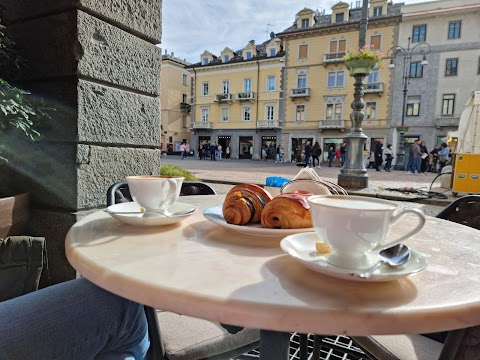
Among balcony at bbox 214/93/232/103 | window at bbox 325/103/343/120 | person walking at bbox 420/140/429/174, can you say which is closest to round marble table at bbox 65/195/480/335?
person walking at bbox 420/140/429/174

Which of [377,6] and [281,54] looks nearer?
[377,6]

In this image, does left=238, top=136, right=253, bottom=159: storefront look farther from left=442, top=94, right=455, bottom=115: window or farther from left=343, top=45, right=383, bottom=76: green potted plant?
left=343, top=45, right=383, bottom=76: green potted plant

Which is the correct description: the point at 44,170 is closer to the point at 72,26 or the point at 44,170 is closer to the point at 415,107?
the point at 72,26

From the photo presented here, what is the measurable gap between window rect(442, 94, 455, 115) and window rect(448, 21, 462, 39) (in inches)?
140

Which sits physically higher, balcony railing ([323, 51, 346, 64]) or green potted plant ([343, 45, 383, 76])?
balcony railing ([323, 51, 346, 64])

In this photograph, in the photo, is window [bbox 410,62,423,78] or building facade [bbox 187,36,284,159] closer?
window [bbox 410,62,423,78]

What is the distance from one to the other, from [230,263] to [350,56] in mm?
6752

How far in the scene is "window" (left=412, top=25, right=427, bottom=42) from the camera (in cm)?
1995

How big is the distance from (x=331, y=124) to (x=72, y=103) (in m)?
22.4

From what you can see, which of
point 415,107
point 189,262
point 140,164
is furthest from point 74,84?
point 415,107

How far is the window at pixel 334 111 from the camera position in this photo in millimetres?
22422

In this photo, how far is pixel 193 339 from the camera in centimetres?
90

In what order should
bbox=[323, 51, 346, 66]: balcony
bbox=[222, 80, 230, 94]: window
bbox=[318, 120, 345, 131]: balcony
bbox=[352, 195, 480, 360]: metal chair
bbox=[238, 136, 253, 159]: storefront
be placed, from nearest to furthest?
bbox=[352, 195, 480, 360]: metal chair → bbox=[323, 51, 346, 66]: balcony → bbox=[318, 120, 345, 131]: balcony → bbox=[238, 136, 253, 159]: storefront → bbox=[222, 80, 230, 94]: window

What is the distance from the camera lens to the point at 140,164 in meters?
1.99
